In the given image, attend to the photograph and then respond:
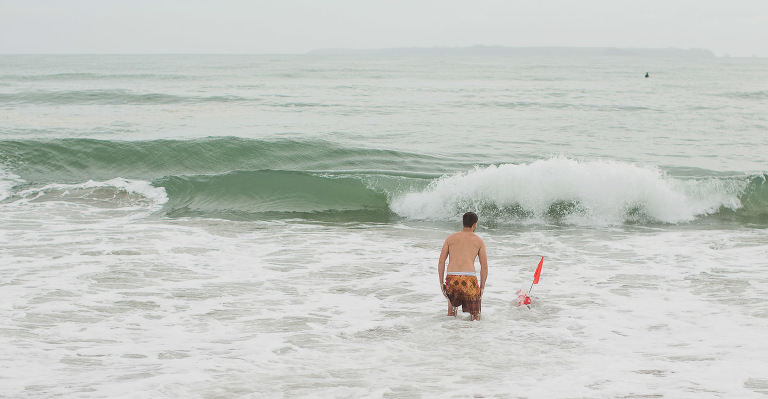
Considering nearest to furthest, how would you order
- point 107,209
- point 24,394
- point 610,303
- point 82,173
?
1. point 24,394
2. point 610,303
3. point 107,209
4. point 82,173

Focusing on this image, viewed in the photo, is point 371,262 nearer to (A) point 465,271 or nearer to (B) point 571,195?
(A) point 465,271

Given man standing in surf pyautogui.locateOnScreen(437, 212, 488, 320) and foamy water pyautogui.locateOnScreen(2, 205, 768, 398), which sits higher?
man standing in surf pyautogui.locateOnScreen(437, 212, 488, 320)

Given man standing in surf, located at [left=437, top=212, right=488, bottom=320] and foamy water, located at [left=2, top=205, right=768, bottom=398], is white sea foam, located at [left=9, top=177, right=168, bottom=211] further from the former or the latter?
man standing in surf, located at [left=437, top=212, right=488, bottom=320]

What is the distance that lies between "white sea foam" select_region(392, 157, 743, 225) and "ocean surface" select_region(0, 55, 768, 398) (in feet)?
0.15

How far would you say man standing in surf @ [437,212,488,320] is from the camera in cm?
724

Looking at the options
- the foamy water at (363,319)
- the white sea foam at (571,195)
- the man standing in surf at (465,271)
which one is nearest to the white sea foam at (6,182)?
the foamy water at (363,319)

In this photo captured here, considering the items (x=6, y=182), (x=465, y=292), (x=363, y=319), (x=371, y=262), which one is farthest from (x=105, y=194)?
(x=465, y=292)

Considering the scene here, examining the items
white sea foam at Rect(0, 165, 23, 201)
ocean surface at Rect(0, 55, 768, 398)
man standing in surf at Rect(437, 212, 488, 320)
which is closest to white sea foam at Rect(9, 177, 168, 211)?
ocean surface at Rect(0, 55, 768, 398)

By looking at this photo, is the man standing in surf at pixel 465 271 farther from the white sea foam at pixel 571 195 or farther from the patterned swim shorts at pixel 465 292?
the white sea foam at pixel 571 195

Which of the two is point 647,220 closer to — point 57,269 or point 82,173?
point 57,269

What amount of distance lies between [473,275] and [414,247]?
419 centimetres

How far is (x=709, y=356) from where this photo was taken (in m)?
6.29

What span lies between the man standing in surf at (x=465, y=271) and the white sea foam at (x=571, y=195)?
686 centimetres

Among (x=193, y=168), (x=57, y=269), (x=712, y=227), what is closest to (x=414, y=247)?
(x=57, y=269)
